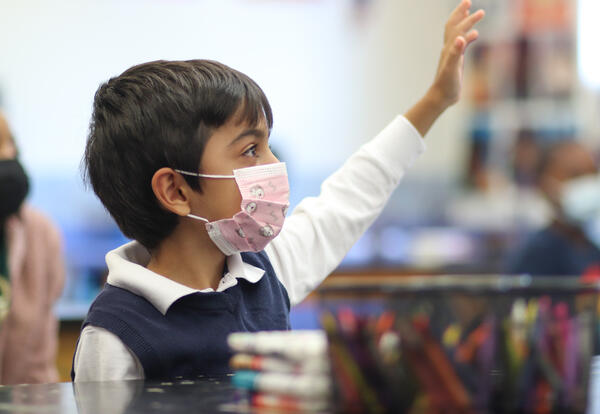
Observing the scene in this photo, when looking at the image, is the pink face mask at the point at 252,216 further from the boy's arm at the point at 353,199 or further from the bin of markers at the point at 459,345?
the bin of markers at the point at 459,345

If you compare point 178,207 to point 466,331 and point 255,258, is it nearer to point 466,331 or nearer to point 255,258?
point 255,258

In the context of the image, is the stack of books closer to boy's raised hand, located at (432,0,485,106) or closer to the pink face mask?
the pink face mask

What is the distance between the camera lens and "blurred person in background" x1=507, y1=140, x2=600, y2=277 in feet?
10.8

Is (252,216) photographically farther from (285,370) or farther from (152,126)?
(285,370)

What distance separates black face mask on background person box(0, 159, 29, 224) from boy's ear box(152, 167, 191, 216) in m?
0.71

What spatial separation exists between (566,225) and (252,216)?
2.39 meters

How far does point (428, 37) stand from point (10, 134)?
395 cm

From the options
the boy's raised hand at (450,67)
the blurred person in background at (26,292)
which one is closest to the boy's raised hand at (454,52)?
the boy's raised hand at (450,67)

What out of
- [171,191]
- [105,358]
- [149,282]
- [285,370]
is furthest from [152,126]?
[285,370]

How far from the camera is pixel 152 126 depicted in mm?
1199

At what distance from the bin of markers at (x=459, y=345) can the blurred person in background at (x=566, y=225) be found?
8.72 feet

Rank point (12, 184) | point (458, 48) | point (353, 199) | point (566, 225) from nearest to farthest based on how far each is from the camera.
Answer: point (458, 48)
point (353, 199)
point (12, 184)
point (566, 225)

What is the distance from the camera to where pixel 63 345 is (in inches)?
125

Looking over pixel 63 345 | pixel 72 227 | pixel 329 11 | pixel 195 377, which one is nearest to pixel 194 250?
pixel 195 377
